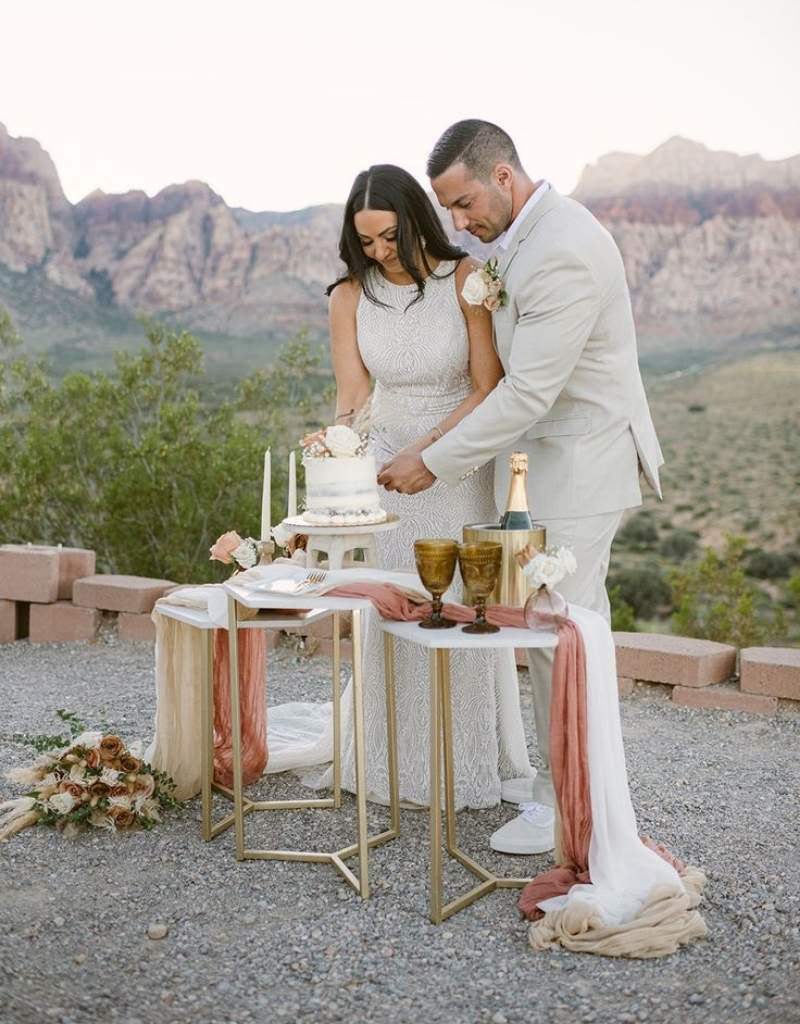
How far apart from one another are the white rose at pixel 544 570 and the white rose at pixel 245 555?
3.84ft

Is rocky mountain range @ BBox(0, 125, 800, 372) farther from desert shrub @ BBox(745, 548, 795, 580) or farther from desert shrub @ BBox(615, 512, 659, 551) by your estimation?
desert shrub @ BBox(745, 548, 795, 580)

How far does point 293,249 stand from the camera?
28859mm

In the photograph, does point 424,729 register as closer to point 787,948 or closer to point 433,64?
point 787,948

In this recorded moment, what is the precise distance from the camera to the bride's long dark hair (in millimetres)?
3498

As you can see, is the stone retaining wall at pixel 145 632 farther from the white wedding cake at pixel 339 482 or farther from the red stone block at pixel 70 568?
the white wedding cake at pixel 339 482

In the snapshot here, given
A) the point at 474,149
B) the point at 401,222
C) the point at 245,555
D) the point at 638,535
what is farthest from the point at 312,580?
the point at 638,535

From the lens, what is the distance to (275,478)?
9.98 m

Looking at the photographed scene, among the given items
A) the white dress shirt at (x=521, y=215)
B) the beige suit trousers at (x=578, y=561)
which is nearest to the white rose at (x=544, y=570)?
the beige suit trousers at (x=578, y=561)

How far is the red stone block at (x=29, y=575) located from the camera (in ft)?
22.3

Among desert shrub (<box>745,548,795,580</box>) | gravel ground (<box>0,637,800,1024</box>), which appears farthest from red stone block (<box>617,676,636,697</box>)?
desert shrub (<box>745,548,795,580</box>)

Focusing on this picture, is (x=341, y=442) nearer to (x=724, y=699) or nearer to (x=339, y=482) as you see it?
(x=339, y=482)

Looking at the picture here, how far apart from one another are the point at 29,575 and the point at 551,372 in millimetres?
4566

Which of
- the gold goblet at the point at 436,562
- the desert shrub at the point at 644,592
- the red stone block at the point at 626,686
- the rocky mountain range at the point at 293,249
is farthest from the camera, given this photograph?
the rocky mountain range at the point at 293,249

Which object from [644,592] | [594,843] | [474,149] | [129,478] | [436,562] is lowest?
[644,592]
